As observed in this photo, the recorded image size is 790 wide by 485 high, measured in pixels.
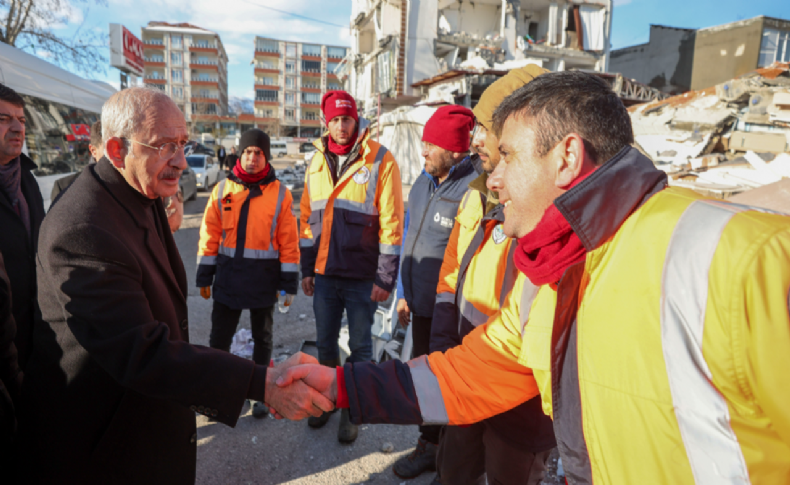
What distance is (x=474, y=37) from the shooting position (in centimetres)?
2670

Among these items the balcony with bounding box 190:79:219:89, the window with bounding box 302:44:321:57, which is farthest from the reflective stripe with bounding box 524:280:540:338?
the window with bounding box 302:44:321:57

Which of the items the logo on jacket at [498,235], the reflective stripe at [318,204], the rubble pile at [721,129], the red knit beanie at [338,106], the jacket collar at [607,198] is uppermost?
A: the rubble pile at [721,129]

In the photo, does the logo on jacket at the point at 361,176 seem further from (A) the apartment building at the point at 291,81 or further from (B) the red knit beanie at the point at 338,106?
(A) the apartment building at the point at 291,81

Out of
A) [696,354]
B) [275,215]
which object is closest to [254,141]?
[275,215]

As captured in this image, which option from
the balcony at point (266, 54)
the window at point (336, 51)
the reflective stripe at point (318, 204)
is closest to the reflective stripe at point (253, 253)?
the reflective stripe at point (318, 204)

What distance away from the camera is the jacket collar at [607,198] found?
42.3 inches

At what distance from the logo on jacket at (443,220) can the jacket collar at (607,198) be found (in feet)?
6.13

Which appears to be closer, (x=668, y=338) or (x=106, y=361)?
(x=668, y=338)

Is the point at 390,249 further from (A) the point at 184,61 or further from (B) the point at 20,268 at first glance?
(A) the point at 184,61

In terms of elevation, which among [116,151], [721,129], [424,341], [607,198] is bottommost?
[424,341]

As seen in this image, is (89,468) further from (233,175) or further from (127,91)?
(233,175)

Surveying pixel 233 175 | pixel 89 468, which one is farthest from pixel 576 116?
pixel 233 175

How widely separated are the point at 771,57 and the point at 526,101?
3620cm

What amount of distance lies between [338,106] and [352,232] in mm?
1049
